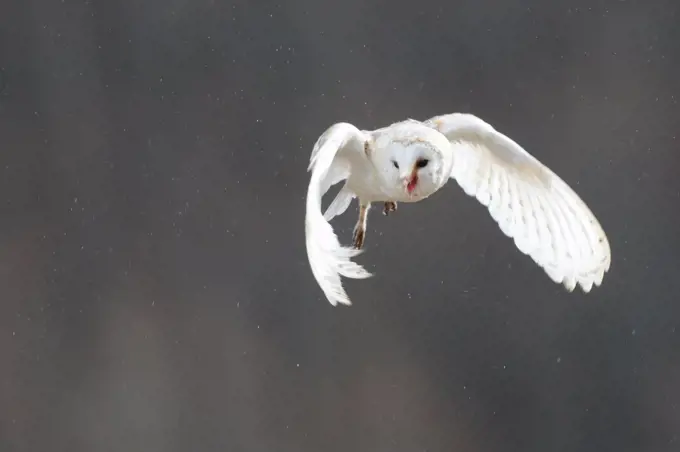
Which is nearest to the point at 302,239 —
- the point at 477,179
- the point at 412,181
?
the point at 477,179

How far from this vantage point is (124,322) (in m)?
1.35

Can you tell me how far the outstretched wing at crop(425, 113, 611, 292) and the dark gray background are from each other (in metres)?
0.34

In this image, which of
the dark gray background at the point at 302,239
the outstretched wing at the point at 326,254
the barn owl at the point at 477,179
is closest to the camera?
the outstretched wing at the point at 326,254

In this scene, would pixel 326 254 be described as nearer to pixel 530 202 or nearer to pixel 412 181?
pixel 412 181

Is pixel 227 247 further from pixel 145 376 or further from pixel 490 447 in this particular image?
pixel 490 447

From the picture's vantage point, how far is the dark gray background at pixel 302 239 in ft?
4.28

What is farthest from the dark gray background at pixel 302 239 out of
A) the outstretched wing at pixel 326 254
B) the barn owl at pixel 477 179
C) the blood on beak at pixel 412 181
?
the outstretched wing at pixel 326 254

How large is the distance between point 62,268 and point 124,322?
0.41 ft

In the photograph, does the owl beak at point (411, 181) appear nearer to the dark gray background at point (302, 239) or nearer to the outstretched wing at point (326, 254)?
the outstretched wing at point (326, 254)

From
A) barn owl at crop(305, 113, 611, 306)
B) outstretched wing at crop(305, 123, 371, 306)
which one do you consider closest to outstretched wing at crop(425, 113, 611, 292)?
barn owl at crop(305, 113, 611, 306)

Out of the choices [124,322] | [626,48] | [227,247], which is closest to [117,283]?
[124,322]

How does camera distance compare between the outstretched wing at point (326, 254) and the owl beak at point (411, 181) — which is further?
the owl beak at point (411, 181)

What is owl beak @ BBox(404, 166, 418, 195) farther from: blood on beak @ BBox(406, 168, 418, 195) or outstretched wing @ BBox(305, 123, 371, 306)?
outstretched wing @ BBox(305, 123, 371, 306)

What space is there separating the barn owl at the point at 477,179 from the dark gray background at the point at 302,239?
0.32m
